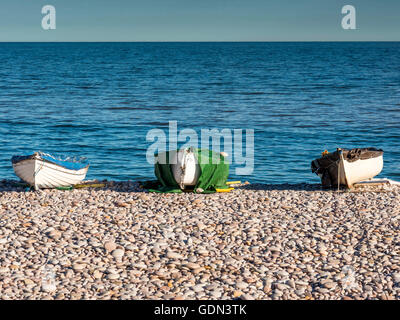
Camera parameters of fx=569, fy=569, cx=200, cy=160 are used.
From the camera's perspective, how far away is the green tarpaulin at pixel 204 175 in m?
Answer: 16.2

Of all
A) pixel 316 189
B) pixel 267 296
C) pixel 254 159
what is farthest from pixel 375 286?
pixel 254 159

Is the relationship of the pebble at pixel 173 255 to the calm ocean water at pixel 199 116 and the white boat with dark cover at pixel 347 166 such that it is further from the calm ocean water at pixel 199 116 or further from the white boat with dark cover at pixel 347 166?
the calm ocean water at pixel 199 116

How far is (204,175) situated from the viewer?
16.2 metres

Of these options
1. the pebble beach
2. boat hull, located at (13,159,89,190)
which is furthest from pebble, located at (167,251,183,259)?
boat hull, located at (13,159,89,190)

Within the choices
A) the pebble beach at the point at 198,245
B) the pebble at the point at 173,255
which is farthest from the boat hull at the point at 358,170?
the pebble at the point at 173,255

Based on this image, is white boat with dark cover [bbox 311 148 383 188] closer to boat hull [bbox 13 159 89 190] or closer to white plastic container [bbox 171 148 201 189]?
white plastic container [bbox 171 148 201 189]

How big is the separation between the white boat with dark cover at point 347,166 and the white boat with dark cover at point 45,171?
7401 mm

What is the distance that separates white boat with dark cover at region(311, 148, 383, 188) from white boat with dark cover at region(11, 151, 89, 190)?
740 cm

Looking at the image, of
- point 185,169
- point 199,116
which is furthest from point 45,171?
point 199,116

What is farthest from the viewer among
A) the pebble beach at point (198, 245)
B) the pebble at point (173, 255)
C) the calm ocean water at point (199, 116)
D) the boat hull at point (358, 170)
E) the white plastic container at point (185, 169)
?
the calm ocean water at point (199, 116)

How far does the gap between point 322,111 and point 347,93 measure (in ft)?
47.4

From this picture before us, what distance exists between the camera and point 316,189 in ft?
56.0

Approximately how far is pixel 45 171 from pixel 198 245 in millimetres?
6481

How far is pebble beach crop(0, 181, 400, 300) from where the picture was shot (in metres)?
9.54
